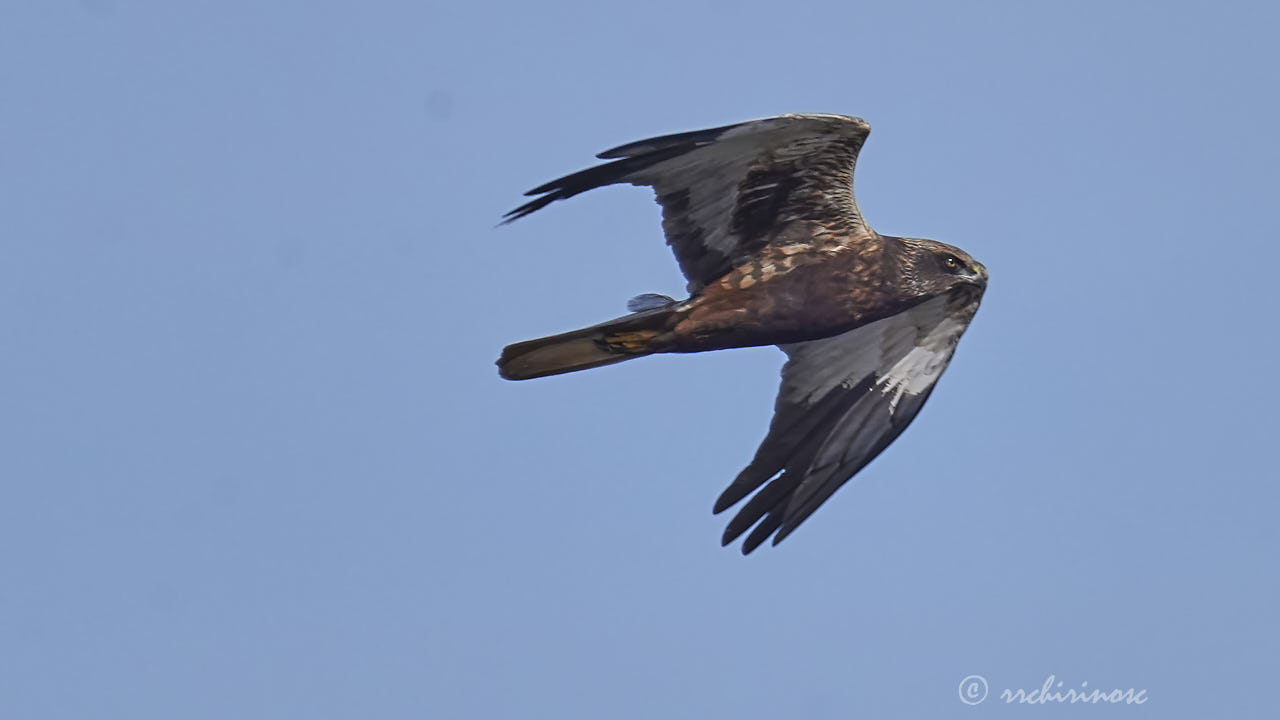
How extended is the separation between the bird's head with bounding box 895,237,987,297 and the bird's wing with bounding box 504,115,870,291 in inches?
14.9

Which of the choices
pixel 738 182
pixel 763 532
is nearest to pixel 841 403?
pixel 763 532

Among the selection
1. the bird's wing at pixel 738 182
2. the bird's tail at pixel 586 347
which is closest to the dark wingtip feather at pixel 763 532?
the bird's tail at pixel 586 347

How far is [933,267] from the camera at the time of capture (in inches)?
455

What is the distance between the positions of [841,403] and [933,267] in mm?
1514

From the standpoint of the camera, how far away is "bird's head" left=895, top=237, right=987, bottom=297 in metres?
11.5

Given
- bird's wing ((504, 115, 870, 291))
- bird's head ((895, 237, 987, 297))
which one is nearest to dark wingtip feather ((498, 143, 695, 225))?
bird's wing ((504, 115, 870, 291))

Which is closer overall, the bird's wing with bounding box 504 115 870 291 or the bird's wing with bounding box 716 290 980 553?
the bird's wing with bounding box 504 115 870 291

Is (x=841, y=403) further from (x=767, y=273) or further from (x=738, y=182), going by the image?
(x=738, y=182)

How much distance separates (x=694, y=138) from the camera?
10.6 m

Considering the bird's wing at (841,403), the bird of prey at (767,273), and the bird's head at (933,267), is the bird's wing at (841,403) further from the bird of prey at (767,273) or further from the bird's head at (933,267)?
the bird's head at (933,267)

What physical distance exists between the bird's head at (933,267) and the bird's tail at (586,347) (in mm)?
1794

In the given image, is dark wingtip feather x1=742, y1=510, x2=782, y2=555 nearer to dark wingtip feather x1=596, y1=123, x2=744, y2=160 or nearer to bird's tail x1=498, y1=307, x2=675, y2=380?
bird's tail x1=498, y1=307, x2=675, y2=380

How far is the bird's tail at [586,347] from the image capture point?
450 inches

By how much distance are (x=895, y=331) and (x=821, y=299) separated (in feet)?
4.49
